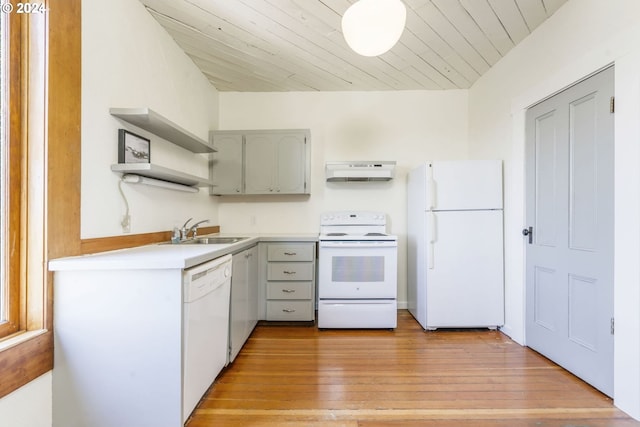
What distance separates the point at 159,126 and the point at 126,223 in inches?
27.1

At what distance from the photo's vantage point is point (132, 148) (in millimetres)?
1839

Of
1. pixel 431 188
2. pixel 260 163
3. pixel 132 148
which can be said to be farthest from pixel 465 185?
pixel 132 148

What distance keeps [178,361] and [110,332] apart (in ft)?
1.13


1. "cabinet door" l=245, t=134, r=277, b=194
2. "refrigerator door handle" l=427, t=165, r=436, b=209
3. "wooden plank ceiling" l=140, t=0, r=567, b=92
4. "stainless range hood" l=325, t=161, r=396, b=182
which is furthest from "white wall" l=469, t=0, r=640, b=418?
"cabinet door" l=245, t=134, r=277, b=194

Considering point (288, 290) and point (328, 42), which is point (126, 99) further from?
point (288, 290)

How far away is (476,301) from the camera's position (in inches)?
105

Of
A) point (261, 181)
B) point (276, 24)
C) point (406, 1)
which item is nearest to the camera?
point (406, 1)

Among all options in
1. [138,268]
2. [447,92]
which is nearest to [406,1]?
[447,92]

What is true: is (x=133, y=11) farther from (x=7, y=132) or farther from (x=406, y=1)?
(x=406, y=1)

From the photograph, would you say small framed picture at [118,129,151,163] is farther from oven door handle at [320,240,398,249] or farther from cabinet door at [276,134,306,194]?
oven door handle at [320,240,398,249]

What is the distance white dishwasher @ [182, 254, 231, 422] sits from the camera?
1.37 meters

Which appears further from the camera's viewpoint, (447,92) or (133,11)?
(447,92)

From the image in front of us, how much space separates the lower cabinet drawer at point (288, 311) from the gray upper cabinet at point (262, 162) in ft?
3.87

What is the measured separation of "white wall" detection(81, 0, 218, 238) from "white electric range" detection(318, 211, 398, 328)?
4.68ft
